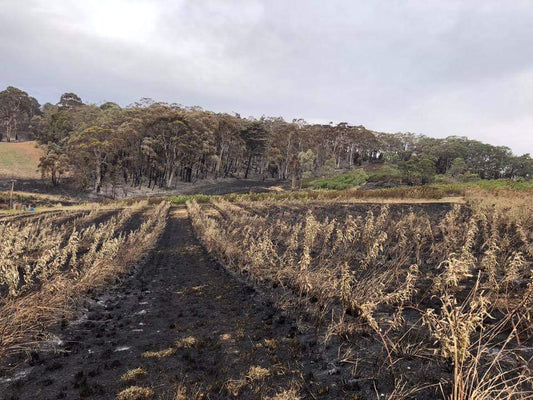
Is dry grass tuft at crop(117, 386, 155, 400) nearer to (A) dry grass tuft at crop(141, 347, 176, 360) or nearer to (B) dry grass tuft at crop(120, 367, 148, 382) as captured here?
(B) dry grass tuft at crop(120, 367, 148, 382)

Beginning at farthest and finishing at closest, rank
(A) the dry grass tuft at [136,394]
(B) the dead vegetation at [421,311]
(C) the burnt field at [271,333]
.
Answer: (A) the dry grass tuft at [136,394] → (C) the burnt field at [271,333] → (B) the dead vegetation at [421,311]

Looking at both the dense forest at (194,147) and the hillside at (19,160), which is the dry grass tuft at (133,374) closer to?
the dense forest at (194,147)

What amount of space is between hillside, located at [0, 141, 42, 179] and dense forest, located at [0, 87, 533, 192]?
372 centimetres

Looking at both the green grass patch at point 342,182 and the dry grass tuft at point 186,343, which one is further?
the green grass patch at point 342,182

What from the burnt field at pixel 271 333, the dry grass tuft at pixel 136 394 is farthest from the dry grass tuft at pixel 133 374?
the dry grass tuft at pixel 136 394

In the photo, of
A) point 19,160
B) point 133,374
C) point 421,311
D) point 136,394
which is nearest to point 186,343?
point 133,374

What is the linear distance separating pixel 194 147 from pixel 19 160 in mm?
35748

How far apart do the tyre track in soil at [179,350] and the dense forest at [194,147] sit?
47.5 m

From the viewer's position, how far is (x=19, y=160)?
60.6 meters

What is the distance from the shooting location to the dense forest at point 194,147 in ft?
172

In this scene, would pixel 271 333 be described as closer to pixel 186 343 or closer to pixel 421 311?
pixel 186 343

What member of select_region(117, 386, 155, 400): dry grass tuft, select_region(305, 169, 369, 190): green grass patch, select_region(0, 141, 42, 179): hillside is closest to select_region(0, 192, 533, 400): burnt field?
select_region(117, 386, 155, 400): dry grass tuft

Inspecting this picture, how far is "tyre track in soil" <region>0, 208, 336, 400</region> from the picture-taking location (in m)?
4.58

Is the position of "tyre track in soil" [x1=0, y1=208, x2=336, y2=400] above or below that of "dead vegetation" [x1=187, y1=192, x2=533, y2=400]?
below
